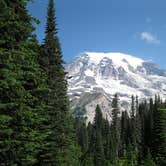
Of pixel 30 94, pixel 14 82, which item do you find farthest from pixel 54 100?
pixel 14 82

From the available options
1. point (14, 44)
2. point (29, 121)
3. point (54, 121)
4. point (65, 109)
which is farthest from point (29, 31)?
point (65, 109)

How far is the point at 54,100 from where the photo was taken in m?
26.2

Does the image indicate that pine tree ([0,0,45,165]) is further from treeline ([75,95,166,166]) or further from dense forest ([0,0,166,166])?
treeline ([75,95,166,166])

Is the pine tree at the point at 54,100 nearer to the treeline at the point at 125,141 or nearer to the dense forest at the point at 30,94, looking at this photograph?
the dense forest at the point at 30,94

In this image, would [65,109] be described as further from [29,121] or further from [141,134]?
[141,134]

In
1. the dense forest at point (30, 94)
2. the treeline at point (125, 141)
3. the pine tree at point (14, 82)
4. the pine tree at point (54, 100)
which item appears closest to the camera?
the pine tree at point (14, 82)

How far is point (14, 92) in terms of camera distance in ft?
48.7

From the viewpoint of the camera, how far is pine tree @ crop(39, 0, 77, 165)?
2473cm

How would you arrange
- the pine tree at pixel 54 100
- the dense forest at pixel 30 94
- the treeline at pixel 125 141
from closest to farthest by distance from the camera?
the dense forest at pixel 30 94 < the pine tree at pixel 54 100 < the treeline at pixel 125 141

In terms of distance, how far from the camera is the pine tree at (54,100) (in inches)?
974

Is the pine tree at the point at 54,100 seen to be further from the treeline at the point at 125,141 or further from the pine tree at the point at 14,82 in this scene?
the treeline at the point at 125,141

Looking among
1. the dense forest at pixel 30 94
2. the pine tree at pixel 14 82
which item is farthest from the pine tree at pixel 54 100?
the pine tree at pixel 14 82

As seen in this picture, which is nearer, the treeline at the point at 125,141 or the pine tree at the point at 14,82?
the pine tree at the point at 14,82

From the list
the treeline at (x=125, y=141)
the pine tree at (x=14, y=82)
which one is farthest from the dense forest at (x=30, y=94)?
the treeline at (x=125, y=141)
